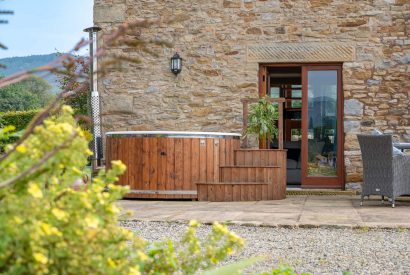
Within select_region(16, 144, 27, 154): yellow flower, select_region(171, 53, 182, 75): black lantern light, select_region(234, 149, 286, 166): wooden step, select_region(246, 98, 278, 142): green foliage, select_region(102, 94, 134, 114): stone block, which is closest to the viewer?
select_region(16, 144, 27, 154): yellow flower

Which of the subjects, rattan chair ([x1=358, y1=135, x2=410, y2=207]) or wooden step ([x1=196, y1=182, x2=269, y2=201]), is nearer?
rattan chair ([x1=358, y1=135, x2=410, y2=207])

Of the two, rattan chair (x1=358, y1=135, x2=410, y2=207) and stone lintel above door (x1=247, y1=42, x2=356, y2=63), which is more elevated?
stone lintel above door (x1=247, y1=42, x2=356, y2=63)

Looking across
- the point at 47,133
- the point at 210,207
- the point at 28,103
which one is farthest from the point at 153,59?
the point at 28,103

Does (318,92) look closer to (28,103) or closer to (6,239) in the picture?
(6,239)

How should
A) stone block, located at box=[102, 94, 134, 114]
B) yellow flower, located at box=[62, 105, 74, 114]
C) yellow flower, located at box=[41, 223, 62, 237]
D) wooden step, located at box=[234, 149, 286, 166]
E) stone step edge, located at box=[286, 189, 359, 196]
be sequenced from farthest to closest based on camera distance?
stone block, located at box=[102, 94, 134, 114], stone step edge, located at box=[286, 189, 359, 196], wooden step, located at box=[234, 149, 286, 166], yellow flower, located at box=[62, 105, 74, 114], yellow flower, located at box=[41, 223, 62, 237]

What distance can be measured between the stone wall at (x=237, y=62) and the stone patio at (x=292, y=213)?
2236 millimetres

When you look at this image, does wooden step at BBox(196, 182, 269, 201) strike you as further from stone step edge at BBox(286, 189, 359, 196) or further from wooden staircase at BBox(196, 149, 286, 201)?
stone step edge at BBox(286, 189, 359, 196)

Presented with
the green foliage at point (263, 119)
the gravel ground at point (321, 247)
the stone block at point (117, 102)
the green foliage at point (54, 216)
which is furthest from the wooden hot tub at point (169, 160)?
the green foliage at point (54, 216)

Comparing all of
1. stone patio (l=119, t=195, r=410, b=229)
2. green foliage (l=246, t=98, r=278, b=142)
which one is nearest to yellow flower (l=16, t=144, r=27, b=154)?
stone patio (l=119, t=195, r=410, b=229)

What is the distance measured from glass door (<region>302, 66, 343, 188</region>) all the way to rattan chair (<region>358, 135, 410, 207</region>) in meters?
2.38

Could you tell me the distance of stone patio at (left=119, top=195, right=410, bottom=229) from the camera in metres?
5.47

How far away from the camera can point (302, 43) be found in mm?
9906

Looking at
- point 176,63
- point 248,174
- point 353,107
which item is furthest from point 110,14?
point 353,107

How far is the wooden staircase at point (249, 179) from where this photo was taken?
27.5 ft
